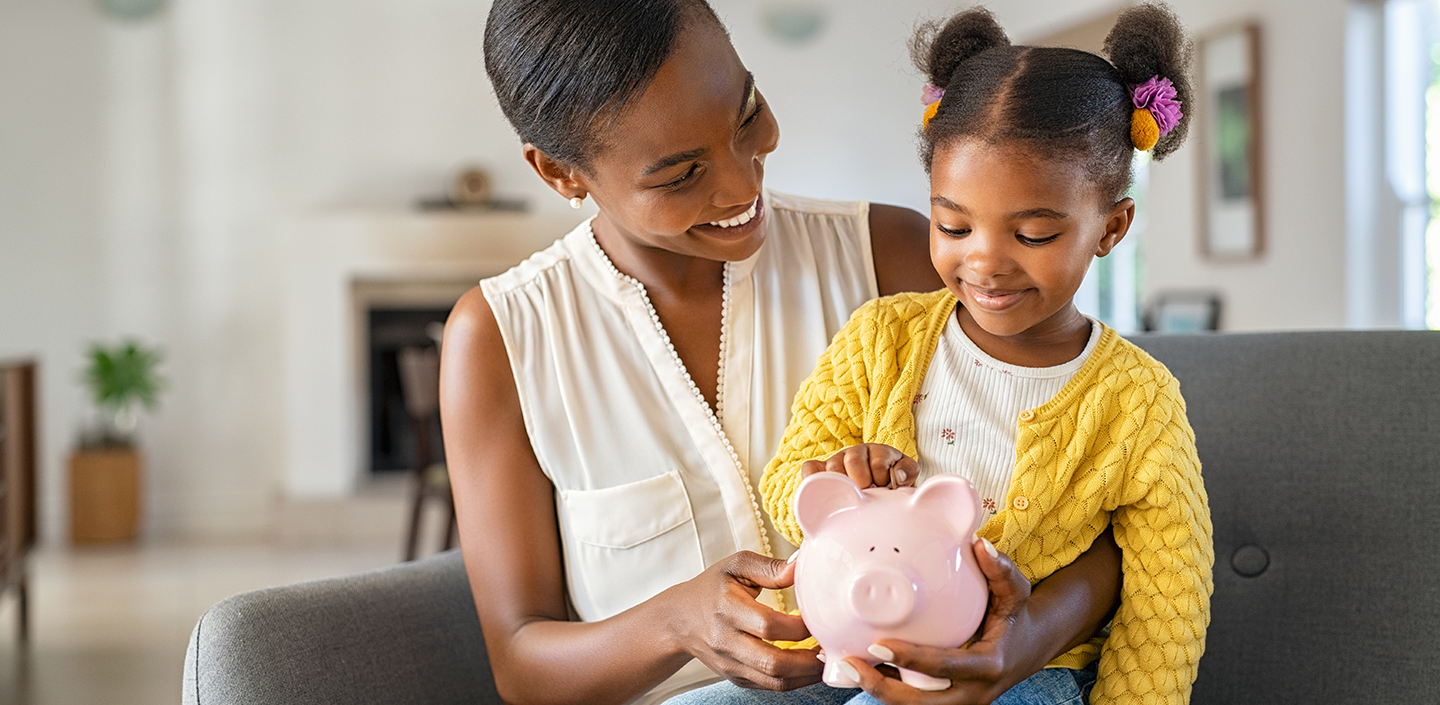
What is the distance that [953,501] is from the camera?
95 cm

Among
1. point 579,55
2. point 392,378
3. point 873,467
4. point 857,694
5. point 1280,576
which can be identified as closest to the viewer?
point 873,467

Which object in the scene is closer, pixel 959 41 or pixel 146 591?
pixel 959 41

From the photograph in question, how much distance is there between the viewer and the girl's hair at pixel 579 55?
1256 millimetres

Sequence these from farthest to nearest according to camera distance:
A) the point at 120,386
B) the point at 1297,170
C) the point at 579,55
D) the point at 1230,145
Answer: the point at 120,386 < the point at 1230,145 < the point at 1297,170 < the point at 579,55

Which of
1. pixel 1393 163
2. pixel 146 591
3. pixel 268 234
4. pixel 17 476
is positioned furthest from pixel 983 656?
pixel 268 234

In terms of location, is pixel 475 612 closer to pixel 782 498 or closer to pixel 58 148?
pixel 782 498

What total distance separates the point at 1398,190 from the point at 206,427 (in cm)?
540

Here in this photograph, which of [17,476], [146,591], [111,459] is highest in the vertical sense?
[17,476]

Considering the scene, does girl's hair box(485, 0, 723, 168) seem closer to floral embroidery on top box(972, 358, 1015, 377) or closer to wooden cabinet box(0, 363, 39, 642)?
floral embroidery on top box(972, 358, 1015, 377)

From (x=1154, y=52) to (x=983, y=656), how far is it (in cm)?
65

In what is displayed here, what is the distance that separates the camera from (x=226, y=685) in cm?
129

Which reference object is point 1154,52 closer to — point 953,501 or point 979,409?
point 979,409

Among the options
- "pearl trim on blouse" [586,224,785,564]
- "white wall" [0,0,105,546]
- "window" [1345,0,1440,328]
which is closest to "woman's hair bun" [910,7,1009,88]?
"pearl trim on blouse" [586,224,785,564]

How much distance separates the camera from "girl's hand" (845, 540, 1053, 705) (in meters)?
0.92
